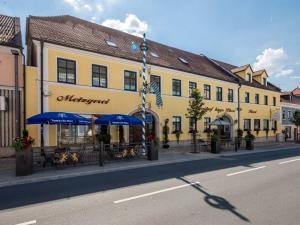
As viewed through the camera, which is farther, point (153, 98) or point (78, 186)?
point (153, 98)

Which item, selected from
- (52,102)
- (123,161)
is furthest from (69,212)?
(52,102)

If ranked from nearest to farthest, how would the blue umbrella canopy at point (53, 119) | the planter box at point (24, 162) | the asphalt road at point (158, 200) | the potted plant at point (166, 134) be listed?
the asphalt road at point (158, 200)
the planter box at point (24, 162)
the blue umbrella canopy at point (53, 119)
the potted plant at point (166, 134)

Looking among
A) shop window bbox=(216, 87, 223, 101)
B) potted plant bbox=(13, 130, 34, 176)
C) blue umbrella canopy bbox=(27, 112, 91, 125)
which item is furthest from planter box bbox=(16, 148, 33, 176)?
shop window bbox=(216, 87, 223, 101)

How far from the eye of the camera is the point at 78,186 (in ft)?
27.2

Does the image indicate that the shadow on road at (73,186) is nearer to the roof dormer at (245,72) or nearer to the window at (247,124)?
the window at (247,124)

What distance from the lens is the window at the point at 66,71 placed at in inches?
650

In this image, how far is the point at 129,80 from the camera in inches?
797

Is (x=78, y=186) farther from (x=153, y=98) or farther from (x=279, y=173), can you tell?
(x=153, y=98)

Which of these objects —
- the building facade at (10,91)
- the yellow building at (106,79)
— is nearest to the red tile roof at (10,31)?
the building facade at (10,91)

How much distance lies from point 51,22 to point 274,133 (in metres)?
32.3

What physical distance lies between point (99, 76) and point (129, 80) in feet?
9.07

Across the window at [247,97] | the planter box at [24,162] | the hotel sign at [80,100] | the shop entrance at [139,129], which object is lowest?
the planter box at [24,162]

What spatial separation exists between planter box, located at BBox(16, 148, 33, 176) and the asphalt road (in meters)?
1.61

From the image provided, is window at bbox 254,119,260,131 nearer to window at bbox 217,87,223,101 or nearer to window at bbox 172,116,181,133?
window at bbox 217,87,223,101
